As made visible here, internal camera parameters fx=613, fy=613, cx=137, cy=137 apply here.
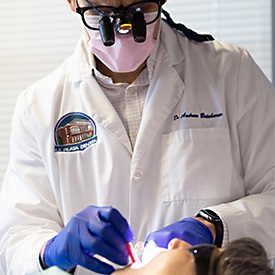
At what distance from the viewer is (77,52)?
1851mm

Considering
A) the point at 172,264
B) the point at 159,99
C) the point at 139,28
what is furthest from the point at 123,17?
the point at 172,264

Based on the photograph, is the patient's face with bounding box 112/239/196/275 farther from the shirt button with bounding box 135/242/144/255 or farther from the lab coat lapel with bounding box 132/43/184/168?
the lab coat lapel with bounding box 132/43/184/168

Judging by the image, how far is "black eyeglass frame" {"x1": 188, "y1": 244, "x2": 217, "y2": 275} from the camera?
1135 millimetres

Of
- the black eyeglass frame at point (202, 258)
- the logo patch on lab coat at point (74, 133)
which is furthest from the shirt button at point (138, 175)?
the black eyeglass frame at point (202, 258)

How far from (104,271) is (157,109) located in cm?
55

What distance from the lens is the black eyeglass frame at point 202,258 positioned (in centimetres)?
113

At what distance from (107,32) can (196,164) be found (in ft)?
1.43

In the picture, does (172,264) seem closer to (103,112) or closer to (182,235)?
(182,235)

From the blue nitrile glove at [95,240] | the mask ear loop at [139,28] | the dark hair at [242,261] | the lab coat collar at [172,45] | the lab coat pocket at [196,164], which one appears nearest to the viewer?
the dark hair at [242,261]

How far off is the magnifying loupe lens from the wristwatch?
489 millimetres

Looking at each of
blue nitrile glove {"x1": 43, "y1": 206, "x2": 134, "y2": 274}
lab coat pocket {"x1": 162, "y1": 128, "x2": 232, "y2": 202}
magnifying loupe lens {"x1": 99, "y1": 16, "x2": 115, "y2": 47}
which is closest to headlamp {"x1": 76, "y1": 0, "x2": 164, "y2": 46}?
magnifying loupe lens {"x1": 99, "y1": 16, "x2": 115, "y2": 47}

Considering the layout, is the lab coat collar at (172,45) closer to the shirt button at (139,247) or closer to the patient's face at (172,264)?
the shirt button at (139,247)

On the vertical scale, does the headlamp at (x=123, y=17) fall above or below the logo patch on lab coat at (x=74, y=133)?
above

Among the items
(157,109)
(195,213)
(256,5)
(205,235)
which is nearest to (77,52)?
(157,109)
